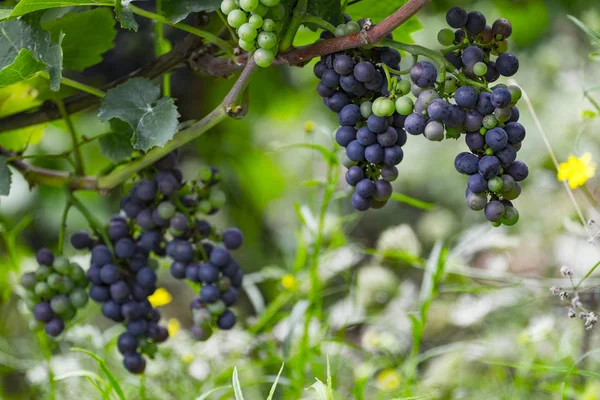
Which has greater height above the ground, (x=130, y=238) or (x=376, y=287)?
(x=130, y=238)

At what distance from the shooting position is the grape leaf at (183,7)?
530 mm

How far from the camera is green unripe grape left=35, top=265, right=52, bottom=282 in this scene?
66 cm

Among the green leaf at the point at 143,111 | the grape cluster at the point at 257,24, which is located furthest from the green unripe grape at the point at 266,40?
the green leaf at the point at 143,111

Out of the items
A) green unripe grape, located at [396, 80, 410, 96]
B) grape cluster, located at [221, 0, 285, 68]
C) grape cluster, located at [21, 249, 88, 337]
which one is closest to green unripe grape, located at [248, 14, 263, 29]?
grape cluster, located at [221, 0, 285, 68]

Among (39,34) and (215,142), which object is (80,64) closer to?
(39,34)

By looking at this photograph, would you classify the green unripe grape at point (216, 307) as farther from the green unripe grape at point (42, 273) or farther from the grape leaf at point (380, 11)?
the grape leaf at point (380, 11)

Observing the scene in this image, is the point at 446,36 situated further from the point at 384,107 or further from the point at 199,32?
the point at 199,32

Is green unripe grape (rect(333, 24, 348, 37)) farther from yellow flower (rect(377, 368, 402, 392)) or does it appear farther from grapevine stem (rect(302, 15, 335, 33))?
yellow flower (rect(377, 368, 402, 392))

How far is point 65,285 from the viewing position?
0.66m

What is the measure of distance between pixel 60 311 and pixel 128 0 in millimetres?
325

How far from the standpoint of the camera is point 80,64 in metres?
0.70

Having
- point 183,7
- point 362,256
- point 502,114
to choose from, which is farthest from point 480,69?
point 362,256

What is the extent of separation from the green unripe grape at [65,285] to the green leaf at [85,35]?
219 mm

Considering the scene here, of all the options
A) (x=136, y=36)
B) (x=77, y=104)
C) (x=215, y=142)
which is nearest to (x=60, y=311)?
(x=77, y=104)
